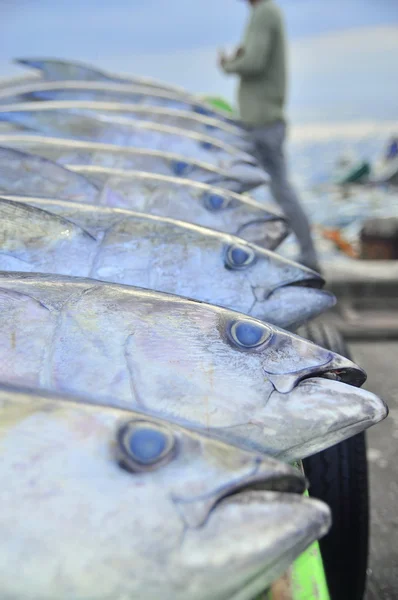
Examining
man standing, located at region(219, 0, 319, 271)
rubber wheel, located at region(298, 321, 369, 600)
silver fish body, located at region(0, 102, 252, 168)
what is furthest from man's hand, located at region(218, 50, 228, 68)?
rubber wheel, located at region(298, 321, 369, 600)

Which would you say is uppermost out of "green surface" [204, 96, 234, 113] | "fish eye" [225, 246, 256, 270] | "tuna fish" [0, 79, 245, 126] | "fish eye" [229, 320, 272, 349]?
"green surface" [204, 96, 234, 113]

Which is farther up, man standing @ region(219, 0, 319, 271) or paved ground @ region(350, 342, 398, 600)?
man standing @ region(219, 0, 319, 271)

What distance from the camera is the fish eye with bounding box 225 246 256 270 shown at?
164cm

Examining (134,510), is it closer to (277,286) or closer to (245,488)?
(245,488)

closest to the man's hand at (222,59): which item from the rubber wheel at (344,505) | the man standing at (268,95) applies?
the man standing at (268,95)

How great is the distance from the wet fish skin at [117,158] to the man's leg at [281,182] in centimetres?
248

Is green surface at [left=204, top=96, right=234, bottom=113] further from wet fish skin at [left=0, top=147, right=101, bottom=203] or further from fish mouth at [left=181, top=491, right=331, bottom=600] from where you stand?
fish mouth at [left=181, top=491, right=331, bottom=600]

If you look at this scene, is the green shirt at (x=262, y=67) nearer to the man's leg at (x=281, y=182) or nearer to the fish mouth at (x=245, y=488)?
the man's leg at (x=281, y=182)

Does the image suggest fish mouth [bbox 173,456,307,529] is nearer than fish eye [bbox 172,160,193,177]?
Yes

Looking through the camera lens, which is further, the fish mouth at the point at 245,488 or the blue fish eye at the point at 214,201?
the blue fish eye at the point at 214,201

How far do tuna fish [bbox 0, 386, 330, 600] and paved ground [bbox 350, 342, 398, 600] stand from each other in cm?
185

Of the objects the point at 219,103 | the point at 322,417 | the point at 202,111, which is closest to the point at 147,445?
the point at 322,417

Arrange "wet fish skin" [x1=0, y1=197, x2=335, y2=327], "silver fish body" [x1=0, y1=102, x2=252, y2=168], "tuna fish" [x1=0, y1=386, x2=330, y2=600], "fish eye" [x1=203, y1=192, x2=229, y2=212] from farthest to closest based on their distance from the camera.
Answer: "silver fish body" [x1=0, y1=102, x2=252, y2=168]
"fish eye" [x1=203, y1=192, x2=229, y2=212]
"wet fish skin" [x1=0, y1=197, x2=335, y2=327]
"tuna fish" [x1=0, y1=386, x2=330, y2=600]

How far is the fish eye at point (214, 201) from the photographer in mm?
2061
